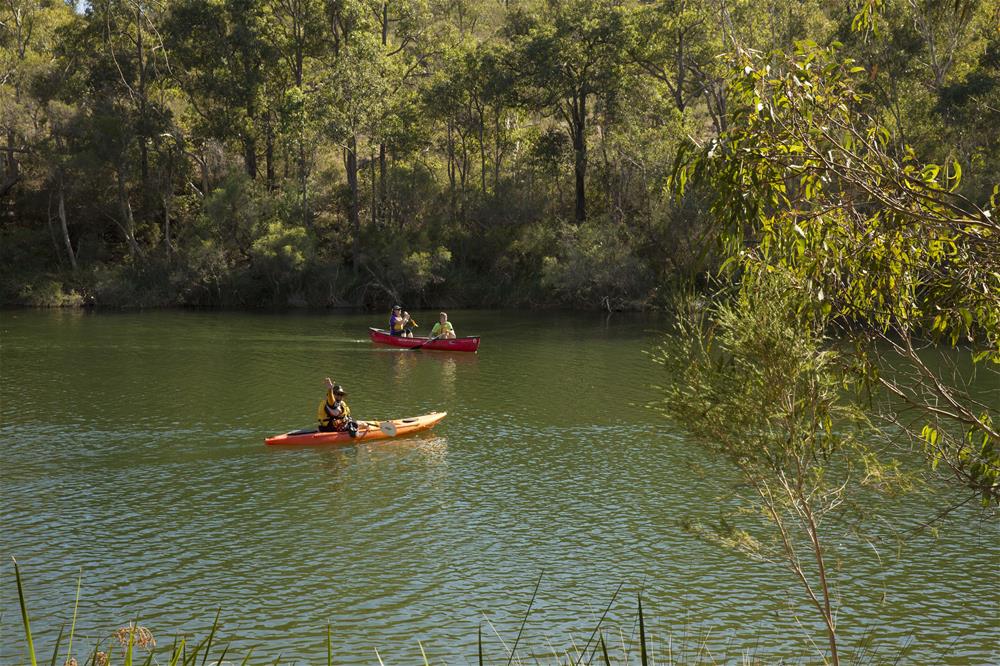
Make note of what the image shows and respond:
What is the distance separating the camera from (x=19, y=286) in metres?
55.2

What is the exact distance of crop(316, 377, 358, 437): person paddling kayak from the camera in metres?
23.2

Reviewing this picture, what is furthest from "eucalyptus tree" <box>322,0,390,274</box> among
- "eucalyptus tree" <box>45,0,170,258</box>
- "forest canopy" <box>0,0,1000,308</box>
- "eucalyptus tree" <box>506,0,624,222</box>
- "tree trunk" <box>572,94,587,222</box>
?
"eucalyptus tree" <box>45,0,170,258</box>

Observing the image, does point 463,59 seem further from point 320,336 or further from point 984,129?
point 984,129

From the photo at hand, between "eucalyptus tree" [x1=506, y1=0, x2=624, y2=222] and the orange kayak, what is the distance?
99.2 ft

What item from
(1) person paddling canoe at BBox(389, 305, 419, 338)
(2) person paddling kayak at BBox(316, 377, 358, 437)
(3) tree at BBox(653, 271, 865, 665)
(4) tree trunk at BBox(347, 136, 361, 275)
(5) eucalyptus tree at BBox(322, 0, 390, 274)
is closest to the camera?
(3) tree at BBox(653, 271, 865, 665)

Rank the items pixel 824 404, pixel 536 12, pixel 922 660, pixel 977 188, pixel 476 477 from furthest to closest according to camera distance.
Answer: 1. pixel 536 12
2. pixel 977 188
3. pixel 476 477
4. pixel 922 660
5. pixel 824 404

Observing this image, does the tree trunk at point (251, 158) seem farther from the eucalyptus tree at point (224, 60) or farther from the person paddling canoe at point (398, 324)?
the person paddling canoe at point (398, 324)

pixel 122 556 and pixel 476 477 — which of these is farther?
pixel 476 477

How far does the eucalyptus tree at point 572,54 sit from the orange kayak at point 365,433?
3022 centimetres

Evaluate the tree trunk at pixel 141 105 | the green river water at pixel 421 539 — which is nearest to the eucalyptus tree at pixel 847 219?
the green river water at pixel 421 539

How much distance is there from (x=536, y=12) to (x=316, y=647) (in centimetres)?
4551

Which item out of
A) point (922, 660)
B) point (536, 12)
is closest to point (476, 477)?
point (922, 660)

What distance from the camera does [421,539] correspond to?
17.0 meters

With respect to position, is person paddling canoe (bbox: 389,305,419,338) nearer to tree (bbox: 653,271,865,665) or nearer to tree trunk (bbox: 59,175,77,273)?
tree trunk (bbox: 59,175,77,273)
